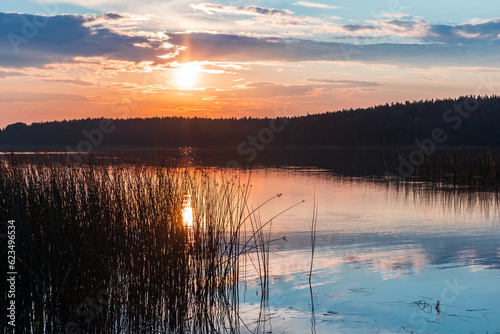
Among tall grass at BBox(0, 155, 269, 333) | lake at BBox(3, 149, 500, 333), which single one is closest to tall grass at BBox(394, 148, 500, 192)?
lake at BBox(3, 149, 500, 333)

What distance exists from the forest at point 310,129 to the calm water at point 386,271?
54.9m

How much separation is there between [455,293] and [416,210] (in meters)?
8.46

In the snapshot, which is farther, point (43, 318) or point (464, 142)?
point (464, 142)

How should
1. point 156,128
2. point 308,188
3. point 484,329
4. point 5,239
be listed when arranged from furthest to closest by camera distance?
point 156,128 < point 308,188 < point 5,239 < point 484,329

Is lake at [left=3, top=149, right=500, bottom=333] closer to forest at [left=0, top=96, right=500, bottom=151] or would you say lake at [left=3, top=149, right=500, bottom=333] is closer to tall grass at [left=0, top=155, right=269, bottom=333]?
tall grass at [left=0, top=155, right=269, bottom=333]

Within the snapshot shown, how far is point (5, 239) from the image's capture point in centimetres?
551

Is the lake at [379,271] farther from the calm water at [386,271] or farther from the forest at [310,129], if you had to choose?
the forest at [310,129]

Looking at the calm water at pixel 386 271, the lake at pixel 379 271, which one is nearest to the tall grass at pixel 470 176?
the lake at pixel 379 271

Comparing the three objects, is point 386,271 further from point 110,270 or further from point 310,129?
point 310,129

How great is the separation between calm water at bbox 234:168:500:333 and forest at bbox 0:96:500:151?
54.9 metres

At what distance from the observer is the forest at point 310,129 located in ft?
252

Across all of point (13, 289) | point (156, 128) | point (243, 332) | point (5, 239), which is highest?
point (156, 128)

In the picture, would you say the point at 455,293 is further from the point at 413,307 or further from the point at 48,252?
the point at 48,252

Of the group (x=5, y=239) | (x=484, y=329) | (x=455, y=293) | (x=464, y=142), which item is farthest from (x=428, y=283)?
(x=464, y=142)
